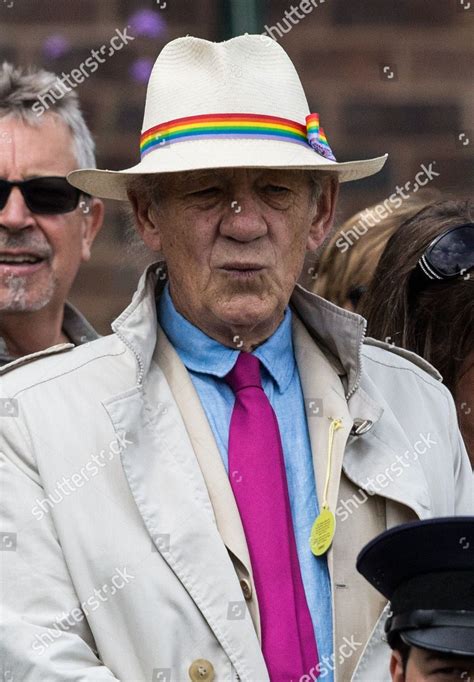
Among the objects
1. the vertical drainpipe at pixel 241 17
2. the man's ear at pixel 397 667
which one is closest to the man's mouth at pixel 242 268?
the man's ear at pixel 397 667

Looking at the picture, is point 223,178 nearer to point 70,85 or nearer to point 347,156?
point 70,85

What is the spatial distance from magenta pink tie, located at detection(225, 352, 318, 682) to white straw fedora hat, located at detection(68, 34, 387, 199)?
0.43 metres

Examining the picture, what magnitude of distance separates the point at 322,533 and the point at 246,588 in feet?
0.64

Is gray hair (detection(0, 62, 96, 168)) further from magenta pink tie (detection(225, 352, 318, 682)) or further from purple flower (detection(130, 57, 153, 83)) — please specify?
magenta pink tie (detection(225, 352, 318, 682))

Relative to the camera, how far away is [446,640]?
2.89 meters

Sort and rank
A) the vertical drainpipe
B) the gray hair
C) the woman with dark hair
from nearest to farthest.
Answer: the woman with dark hair < the gray hair < the vertical drainpipe

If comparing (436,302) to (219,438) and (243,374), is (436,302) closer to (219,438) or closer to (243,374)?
(243,374)

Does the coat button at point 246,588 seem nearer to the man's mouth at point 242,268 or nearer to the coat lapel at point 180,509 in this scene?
the coat lapel at point 180,509

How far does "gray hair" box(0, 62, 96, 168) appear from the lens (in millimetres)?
4746

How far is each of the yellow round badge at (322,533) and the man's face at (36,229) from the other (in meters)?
1.40

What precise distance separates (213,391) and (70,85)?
2.04 meters

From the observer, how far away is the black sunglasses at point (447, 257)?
4.20 metres

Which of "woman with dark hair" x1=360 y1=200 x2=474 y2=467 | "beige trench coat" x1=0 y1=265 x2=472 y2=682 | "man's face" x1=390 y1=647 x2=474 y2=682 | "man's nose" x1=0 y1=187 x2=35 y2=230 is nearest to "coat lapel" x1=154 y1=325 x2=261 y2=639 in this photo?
"beige trench coat" x1=0 y1=265 x2=472 y2=682

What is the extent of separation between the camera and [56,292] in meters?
4.65
